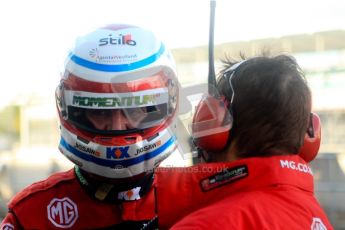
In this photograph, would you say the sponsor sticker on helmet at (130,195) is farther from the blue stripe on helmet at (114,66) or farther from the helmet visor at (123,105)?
the blue stripe on helmet at (114,66)

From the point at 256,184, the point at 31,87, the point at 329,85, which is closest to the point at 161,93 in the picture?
the point at 256,184

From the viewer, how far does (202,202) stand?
1.43 m

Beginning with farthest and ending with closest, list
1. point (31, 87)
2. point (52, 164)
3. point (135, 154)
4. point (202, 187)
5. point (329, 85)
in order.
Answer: point (31, 87) < point (329, 85) < point (52, 164) < point (135, 154) < point (202, 187)

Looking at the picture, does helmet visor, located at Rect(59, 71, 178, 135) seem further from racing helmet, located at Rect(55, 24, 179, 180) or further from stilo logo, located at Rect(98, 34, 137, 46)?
stilo logo, located at Rect(98, 34, 137, 46)

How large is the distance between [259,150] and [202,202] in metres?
0.20

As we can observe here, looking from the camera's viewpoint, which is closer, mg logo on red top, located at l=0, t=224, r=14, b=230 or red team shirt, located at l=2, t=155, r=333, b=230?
red team shirt, located at l=2, t=155, r=333, b=230

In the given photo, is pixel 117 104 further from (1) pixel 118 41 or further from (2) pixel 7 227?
(2) pixel 7 227

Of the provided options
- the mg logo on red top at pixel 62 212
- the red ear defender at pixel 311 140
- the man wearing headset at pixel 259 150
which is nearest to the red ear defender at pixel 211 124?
the man wearing headset at pixel 259 150

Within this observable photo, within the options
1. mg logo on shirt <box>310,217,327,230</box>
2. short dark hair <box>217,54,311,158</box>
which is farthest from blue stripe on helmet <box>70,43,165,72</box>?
mg logo on shirt <box>310,217,327,230</box>

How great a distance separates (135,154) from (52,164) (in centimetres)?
595

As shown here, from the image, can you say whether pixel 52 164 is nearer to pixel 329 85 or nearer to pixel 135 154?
pixel 329 85

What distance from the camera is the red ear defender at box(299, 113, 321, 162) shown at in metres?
1.57

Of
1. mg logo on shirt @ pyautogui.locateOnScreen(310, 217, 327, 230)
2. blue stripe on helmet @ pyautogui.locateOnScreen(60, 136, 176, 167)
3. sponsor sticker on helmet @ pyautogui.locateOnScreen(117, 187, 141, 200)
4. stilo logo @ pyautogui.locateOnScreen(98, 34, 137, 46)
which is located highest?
stilo logo @ pyautogui.locateOnScreen(98, 34, 137, 46)

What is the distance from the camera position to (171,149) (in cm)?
198
